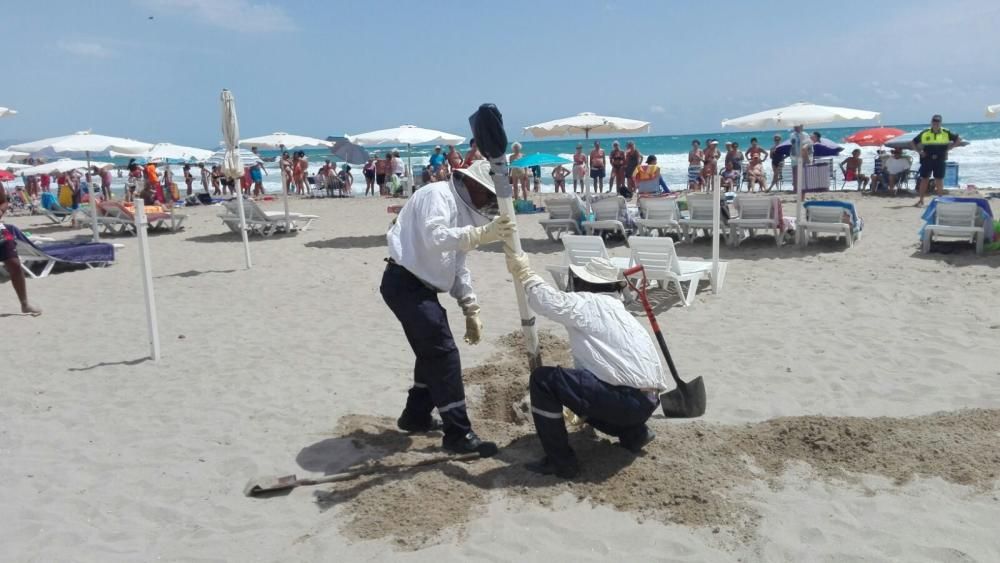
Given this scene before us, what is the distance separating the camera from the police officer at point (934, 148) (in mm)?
13898

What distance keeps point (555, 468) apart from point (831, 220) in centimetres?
849

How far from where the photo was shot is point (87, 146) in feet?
45.1

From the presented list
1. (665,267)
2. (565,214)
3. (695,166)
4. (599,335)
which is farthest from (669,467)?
(695,166)

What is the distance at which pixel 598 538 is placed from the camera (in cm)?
329

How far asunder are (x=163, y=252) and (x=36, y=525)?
10.4 m

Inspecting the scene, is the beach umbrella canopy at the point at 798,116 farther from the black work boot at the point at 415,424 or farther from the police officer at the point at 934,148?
the black work boot at the point at 415,424

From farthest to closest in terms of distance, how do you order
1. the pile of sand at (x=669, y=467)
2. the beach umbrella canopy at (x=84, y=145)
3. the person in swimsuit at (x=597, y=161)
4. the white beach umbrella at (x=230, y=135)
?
1. the person in swimsuit at (x=597, y=161)
2. the beach umbrella canopy at (x=84, y=145)
3. the white beach umbrella at (x=230, y=135)
4. the pile of sand at (x=669, y=467)

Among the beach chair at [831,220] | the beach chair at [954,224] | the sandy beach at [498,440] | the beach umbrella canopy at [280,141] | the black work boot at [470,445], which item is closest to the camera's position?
the sandy beach at [498,440]

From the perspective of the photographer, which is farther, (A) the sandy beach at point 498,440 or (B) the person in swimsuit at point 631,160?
(B) the person in swimsuit at point 631,160

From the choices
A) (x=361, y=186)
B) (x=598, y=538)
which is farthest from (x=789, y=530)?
(x=361, y=186)

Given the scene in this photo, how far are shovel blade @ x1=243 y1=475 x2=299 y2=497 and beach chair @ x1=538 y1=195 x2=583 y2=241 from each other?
875 centimetres

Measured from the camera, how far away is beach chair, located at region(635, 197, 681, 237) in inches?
464

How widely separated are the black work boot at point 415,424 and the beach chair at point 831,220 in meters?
7.97

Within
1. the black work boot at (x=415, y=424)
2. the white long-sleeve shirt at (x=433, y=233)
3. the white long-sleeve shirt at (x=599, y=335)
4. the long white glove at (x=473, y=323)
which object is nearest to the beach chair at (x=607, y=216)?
the black work boot at (x=415, y=424)
